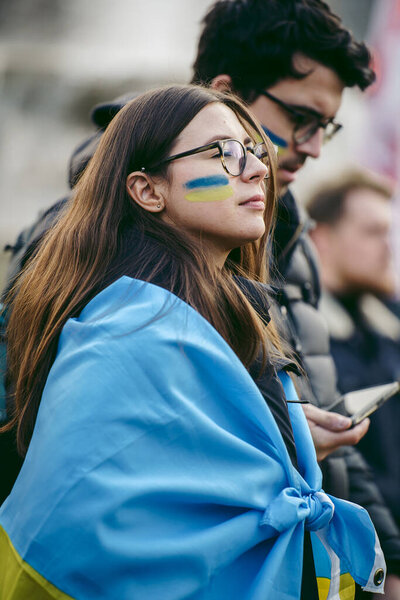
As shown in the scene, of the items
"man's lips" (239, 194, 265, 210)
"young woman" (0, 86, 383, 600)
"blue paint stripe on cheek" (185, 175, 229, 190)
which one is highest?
"blue paint stripe on cheek" (185, 175, 229, 190)

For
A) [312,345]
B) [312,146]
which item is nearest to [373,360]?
[312,345]

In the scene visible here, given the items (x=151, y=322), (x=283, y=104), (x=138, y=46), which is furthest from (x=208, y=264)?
(x=138, y=46)

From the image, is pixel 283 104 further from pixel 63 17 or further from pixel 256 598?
pixel 63 17

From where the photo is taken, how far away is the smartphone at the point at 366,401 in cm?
210

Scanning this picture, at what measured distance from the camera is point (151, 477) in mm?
1263

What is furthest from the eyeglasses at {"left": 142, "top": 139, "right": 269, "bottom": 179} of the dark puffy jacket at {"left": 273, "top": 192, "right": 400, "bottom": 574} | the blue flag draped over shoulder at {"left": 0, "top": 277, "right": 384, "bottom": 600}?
the dark puffy jacket at {"left": 273, "top": 192, "right": 400, "bottom": 574}

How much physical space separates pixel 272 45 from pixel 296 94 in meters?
0.24

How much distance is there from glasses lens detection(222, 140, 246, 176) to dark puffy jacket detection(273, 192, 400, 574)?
30.2 inches

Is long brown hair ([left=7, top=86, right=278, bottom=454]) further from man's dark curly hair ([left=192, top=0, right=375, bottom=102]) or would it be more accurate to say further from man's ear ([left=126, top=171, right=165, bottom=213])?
man's dark curly hair ([left=192, top=0, right=375, bottom=102])

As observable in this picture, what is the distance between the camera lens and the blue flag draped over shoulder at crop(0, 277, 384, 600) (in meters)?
1.22

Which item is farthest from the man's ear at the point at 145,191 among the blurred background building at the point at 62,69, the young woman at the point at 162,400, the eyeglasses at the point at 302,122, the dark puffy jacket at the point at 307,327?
the blurred background building at the point at 62,69

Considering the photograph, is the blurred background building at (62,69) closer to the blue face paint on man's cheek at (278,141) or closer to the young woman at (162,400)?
the blue face paint on man's cheek at (278,141)

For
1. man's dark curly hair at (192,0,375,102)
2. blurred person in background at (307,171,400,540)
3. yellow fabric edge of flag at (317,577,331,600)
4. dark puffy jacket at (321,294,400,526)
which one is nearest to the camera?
yellow fabric edge of flag at (317,577,331,600)

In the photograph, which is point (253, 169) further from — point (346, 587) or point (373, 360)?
point (373, 360)
